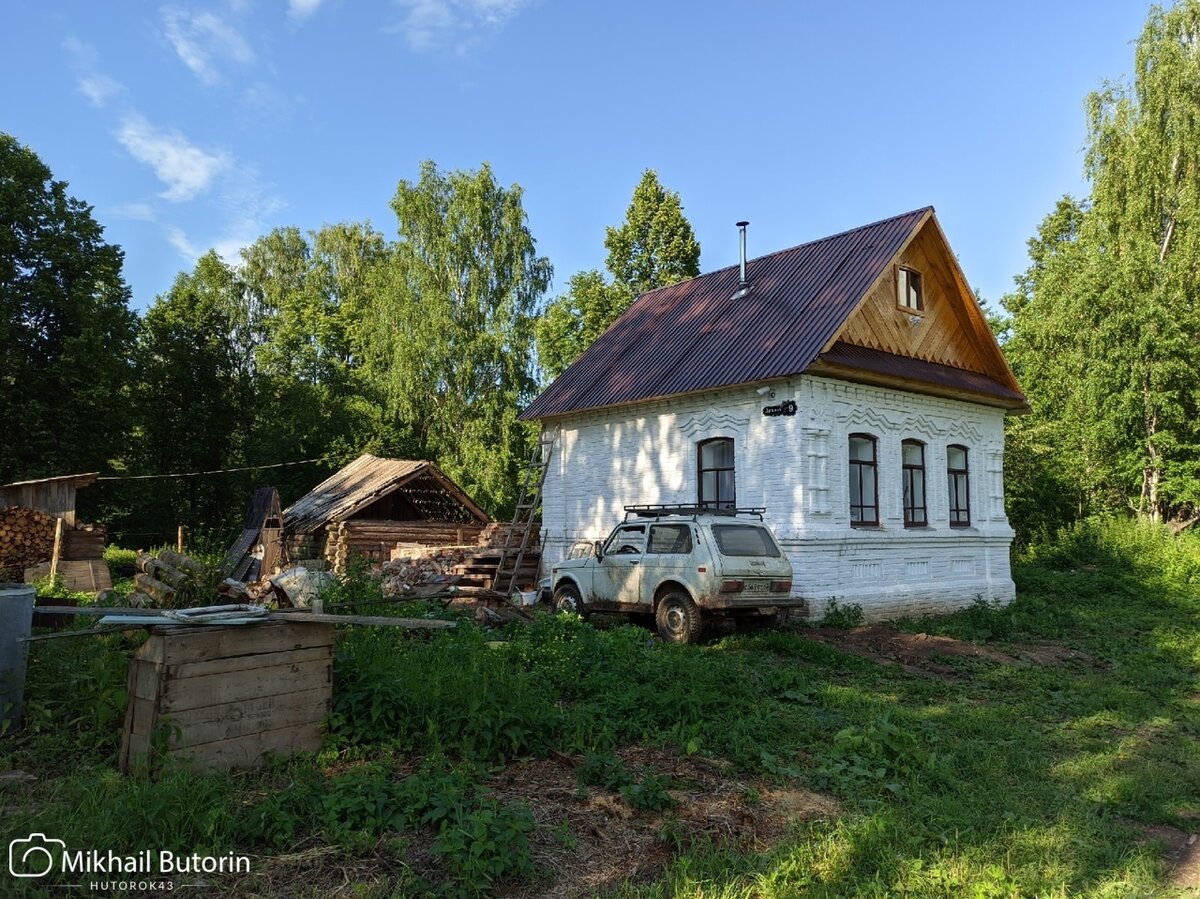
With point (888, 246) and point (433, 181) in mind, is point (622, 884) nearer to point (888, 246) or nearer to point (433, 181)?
point (888, 246)

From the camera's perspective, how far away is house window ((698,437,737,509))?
52.0ft

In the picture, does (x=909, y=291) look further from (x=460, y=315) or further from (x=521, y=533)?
(x=460, y=315)

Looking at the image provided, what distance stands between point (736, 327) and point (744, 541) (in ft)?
20.1

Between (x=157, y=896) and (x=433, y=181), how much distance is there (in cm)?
3223

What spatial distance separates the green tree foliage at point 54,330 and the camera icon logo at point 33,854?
26209 millimetres

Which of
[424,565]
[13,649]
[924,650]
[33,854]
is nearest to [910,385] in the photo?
[924,650]

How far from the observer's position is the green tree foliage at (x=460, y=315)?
3228cm

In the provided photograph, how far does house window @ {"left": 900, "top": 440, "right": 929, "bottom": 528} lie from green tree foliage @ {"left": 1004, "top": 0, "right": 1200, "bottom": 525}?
1143cm

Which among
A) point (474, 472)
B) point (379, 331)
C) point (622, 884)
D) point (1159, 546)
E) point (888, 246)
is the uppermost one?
point (379, 331)

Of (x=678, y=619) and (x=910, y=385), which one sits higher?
(x=910, y=385)

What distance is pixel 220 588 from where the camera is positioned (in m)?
10.2

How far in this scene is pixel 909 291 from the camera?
17.4 meters

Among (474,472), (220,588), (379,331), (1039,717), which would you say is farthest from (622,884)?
(379,331)

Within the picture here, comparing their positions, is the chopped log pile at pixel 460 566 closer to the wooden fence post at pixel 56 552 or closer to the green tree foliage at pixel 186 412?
the wooden fence post at pixel 56 552
